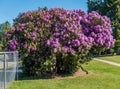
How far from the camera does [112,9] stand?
203 ft

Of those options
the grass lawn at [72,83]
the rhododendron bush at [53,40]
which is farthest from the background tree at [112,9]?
the grass lawn at [72,83]

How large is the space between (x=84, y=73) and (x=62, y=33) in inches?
121

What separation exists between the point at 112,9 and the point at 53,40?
45.2 metres

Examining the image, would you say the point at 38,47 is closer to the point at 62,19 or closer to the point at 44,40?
the point at 44,40

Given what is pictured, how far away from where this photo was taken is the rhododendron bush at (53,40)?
1792cm

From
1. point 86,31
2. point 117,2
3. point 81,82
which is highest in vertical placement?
point 117,2

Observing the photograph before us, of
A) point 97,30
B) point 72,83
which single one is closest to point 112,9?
point 97,30

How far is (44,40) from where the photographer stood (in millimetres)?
18109

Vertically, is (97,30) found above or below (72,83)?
above

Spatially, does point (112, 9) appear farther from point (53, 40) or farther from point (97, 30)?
point (53, 40)

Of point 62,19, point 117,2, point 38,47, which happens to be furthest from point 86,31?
point 117,2

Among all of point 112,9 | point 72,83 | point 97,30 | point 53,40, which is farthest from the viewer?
point 112,9

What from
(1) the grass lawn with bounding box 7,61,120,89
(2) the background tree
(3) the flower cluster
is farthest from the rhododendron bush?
(2) the background tree

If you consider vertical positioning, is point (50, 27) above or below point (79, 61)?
above
